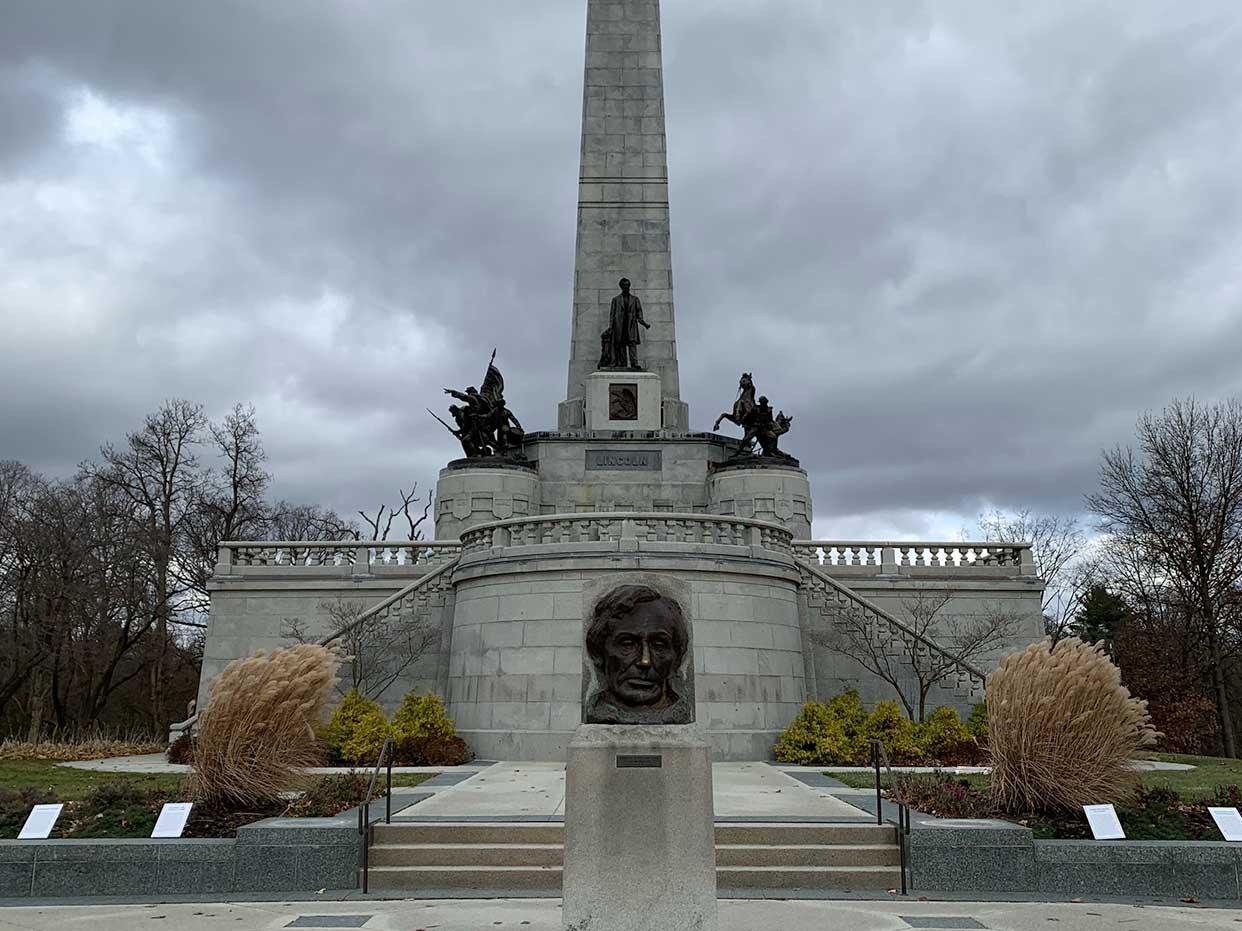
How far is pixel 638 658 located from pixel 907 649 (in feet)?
63.9

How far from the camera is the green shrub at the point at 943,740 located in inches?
822

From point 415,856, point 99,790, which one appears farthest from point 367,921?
point 99,790

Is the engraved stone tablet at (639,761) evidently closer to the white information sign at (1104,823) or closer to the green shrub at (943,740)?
the white information sign at (1104,823)

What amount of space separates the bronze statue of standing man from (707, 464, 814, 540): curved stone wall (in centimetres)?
532

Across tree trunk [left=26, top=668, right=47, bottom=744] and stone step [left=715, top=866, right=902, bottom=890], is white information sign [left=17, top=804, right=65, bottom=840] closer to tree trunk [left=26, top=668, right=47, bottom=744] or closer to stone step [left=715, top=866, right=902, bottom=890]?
stone step [left=715, top=866, right=902, bottom=890]

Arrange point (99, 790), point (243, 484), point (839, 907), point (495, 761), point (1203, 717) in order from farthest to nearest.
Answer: point (243, 484) < point (1203, 717) < point (495, 761) < point (99, 790) < point (839, 907)

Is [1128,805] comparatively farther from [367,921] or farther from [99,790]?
[99,790]

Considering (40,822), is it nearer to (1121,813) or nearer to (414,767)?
(414,767)

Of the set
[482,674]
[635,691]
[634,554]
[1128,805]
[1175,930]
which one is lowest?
[1175,930]

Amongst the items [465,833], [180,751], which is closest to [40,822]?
[465,833]

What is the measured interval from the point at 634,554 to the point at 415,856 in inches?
469

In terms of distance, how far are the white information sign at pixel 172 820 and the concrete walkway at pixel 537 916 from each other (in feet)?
3.23

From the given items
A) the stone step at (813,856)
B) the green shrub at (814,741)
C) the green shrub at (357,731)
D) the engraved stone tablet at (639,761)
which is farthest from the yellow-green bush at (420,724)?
the engraved stone tablet at (639,761)

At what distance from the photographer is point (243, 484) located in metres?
47.2
